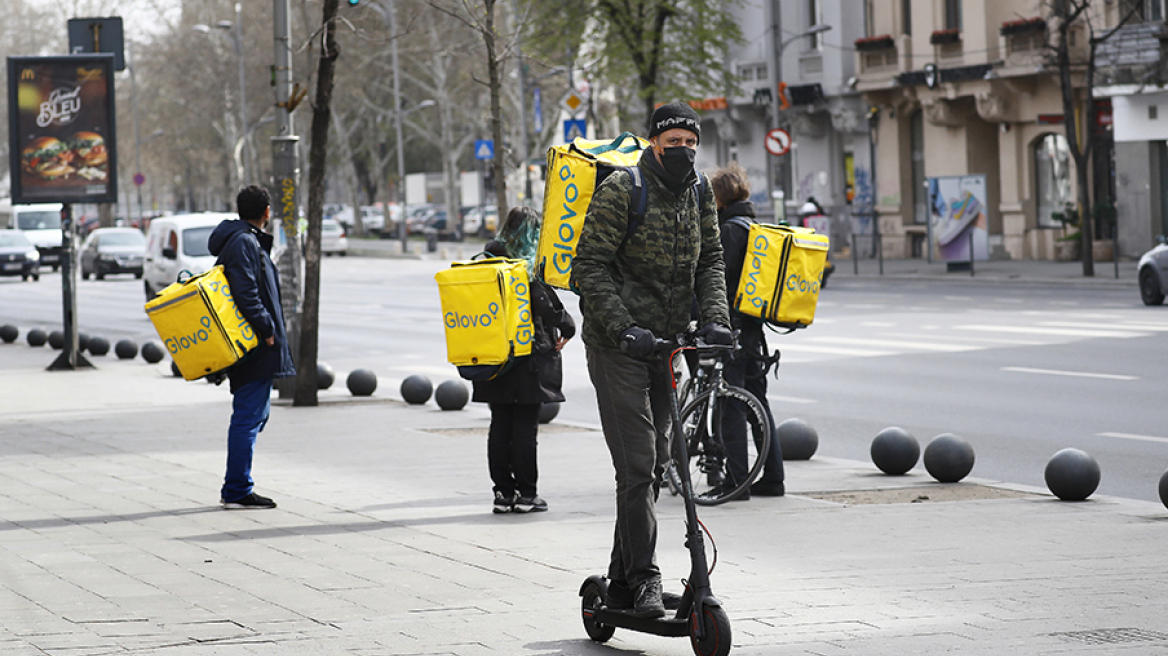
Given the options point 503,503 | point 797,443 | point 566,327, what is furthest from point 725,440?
point 797,443

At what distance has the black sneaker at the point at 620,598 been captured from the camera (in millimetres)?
5699

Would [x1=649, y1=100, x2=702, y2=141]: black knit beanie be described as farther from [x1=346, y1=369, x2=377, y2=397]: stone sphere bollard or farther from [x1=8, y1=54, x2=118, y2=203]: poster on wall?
[x1=8, y1=54, x2=118, y2=203]: poster on wall

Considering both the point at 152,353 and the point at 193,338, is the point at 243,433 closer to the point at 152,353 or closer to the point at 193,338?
the point at 193,338

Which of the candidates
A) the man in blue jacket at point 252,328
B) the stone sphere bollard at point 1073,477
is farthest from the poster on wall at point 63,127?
the stone sphere bollard at point 1073,477

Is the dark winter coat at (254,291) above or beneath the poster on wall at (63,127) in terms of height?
beneath

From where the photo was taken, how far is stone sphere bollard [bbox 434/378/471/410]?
46.9 feet

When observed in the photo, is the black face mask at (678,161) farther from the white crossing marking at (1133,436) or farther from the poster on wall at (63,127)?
the poster on wall at (63,127)

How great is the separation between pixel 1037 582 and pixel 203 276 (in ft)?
16.1

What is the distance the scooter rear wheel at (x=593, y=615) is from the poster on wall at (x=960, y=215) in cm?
3077

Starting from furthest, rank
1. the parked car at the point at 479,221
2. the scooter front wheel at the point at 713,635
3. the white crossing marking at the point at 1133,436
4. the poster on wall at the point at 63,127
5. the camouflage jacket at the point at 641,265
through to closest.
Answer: the parked car at the point at 479,221 → the poster on wall at the point at 63,127 → the white crossing marking at the point at 1133,436 → the camouflage jacket at the point at 641,265 → the scooter front wheel at the point at 713,635

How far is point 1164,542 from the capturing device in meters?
7.64

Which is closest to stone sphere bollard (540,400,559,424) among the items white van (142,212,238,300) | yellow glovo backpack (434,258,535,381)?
yellow glovo backpack (434,258,535,381)

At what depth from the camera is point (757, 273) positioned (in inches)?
357

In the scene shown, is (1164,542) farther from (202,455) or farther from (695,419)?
(202,455)
